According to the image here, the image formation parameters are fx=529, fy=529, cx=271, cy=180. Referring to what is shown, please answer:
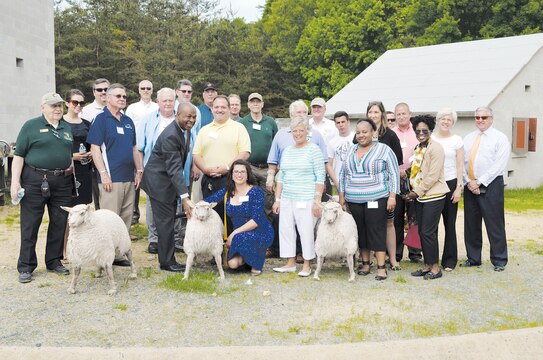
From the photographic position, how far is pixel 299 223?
22.4 ft

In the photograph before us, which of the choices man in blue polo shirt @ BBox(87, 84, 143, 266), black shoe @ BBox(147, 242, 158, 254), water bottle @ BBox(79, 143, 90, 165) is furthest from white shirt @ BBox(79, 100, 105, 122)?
black shoe @ BBox(147, 242, 158, 254)

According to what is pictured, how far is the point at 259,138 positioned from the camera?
27.3 feet

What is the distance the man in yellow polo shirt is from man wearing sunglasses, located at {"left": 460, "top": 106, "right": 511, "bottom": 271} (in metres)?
3.10

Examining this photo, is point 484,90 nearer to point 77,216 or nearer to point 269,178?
point 269,178

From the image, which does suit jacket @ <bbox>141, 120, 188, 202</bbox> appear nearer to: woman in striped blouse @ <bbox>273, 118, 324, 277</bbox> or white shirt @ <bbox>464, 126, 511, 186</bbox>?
woman in striped blouse @ <bbox>273, 118, 324, 277</bbox>

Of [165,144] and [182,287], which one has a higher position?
[165,144]

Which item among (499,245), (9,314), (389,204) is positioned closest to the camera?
(9,314)

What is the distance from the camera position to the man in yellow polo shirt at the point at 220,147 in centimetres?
730

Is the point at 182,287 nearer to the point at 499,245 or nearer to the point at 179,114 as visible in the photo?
the point at 179,114

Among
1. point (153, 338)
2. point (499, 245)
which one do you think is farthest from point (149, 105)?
point (499, 245)

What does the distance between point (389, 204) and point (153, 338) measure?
130 inches

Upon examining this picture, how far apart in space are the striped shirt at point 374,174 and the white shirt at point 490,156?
1.35m

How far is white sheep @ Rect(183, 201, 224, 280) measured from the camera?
6461 mm

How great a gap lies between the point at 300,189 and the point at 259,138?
6.05ft
